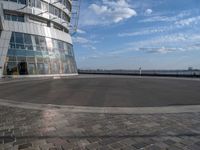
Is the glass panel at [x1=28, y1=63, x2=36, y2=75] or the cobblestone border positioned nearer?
the cobblestone border

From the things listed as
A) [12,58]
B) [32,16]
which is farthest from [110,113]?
[32,16]

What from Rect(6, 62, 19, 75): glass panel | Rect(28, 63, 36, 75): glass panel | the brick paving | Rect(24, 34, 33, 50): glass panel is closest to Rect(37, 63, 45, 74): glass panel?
Rect(28, 63, 36, 75): glass panel

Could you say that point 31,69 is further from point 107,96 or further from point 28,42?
point 107,96

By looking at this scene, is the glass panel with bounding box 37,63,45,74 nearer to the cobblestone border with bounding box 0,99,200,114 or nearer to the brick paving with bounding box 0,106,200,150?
the cobblestone border with bounding box 0,99,200,114

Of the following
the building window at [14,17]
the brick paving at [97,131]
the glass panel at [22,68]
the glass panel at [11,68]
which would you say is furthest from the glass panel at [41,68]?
the brick paving at [97,131]

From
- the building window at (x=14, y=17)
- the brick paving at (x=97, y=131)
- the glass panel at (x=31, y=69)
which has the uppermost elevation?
the building window at (x=14, y=17)

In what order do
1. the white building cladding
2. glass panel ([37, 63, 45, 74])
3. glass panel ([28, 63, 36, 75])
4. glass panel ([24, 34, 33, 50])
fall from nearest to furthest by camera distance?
the white building cladding < glass panel ([28, 63, 36, 75]) < glass panel ([24, 34, 33, 50]) < glass panel ([37, 63, 45, 74])

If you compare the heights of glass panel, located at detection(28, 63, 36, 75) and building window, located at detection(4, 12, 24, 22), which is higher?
building window, located at detection(4, 12, 24, 22)

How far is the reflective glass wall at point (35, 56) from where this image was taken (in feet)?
101

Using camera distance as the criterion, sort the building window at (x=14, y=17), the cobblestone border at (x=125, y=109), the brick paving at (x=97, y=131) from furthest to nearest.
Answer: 1. the building window at (x=14, y=17)
2. the cobblestone border at (x=125, y=109)
3. the brick paving at (x=97, y=131)

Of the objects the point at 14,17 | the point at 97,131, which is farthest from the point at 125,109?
the point at 14,17

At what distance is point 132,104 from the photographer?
32.9 feet

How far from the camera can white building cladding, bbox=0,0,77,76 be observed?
99.8 ft

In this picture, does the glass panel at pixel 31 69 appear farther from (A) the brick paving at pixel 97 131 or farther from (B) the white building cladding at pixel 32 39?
(A) the brick paving at pixel 97 131
